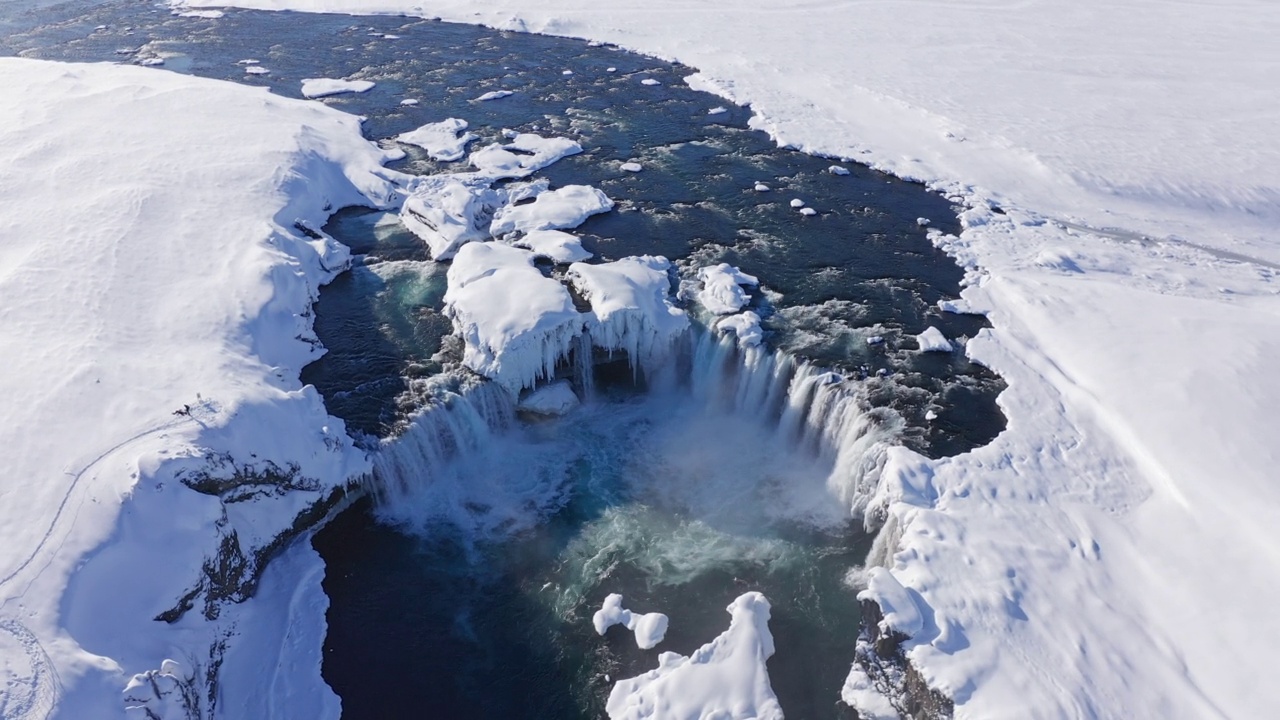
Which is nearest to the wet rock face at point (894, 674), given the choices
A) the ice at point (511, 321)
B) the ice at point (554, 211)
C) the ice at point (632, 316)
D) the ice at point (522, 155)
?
the ice at point (632, 316)

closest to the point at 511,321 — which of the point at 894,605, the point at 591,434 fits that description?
the point at 591,434

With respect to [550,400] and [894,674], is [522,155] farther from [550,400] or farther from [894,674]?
[894,674]

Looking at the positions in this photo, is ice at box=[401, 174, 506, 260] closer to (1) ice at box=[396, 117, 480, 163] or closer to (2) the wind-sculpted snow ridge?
(2) the wind-sculpted snow ridge

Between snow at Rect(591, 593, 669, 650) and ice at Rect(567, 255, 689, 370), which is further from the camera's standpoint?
ice at Rect(567, 255, 689, 370)

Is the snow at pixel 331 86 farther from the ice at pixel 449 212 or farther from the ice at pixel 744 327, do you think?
the ice at pixel 744 327

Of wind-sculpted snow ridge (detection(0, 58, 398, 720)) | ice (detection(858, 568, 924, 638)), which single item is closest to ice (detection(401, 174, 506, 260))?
wind-sculpted snow ridge (detection(0, 58, 398, 720))

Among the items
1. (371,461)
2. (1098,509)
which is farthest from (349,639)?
(1098,509)
